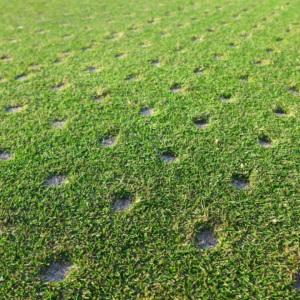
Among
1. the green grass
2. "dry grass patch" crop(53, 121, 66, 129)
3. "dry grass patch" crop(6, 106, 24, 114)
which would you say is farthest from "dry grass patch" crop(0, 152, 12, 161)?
"dry grass patch" crop(6, 106, 24, 114)

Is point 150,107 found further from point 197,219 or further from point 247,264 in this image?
point 247,264

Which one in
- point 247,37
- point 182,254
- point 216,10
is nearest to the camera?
point 182,254

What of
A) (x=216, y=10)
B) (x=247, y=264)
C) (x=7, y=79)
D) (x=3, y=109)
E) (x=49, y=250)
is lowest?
(x=247, y=264)

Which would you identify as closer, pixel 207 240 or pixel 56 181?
pixel 207 240

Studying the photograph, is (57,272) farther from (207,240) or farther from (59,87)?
(59,87)

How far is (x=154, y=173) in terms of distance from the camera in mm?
1879

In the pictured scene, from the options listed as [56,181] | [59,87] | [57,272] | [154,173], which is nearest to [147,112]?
[154,173]

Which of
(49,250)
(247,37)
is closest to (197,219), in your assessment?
(49,250)

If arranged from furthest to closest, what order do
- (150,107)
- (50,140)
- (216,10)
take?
(216,10)
(150,107)
(50,140)

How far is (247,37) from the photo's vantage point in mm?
4152

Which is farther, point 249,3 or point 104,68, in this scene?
point 249,3

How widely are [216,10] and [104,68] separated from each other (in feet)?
12.5

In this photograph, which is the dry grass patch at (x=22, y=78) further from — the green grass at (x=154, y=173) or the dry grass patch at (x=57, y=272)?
the dry grass patch at (x=57, y=272)

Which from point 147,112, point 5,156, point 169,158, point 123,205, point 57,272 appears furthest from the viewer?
point 147,112
